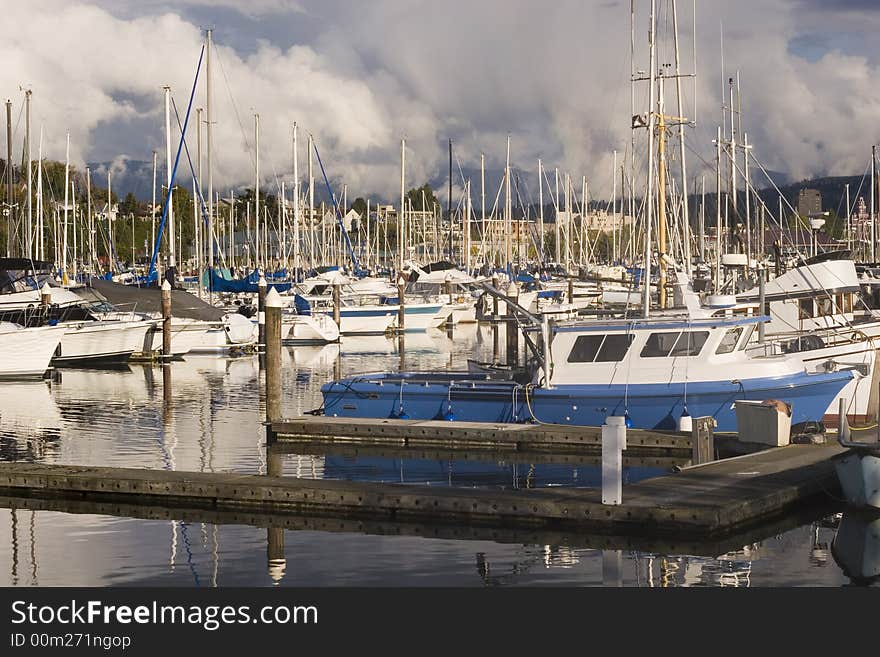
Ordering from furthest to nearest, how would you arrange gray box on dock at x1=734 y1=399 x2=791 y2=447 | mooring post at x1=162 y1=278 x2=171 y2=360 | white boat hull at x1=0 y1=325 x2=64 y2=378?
mooring post at x1=162 y1=278 x2=171 y2=360 → white boat hull at x1=0 y1=325 x2=64 y2=378 → gray box on dock at x1=734 y1=399 x2=791 y2=447

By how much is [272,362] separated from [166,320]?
23.5 metres

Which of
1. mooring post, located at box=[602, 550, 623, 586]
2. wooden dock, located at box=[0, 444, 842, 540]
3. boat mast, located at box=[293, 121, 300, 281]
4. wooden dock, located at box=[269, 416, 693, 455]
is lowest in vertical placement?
mooring post, located at box=[602, 550, 623, 586]

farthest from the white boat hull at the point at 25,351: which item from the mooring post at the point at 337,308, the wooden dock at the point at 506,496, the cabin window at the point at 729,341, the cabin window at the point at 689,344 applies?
the cabin window at the point at 729,341

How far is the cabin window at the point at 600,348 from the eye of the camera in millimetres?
27062

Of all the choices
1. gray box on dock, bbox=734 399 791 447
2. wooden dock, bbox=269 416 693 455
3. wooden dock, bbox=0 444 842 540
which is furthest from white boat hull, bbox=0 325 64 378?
gray box on dock, bbox=734 399 791 447

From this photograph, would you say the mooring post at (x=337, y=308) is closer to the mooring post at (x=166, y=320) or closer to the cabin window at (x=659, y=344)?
the mooring post at (x=166, y=320)

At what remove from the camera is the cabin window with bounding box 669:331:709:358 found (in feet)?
88.1

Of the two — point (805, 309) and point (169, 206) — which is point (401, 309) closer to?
point (169, 206)

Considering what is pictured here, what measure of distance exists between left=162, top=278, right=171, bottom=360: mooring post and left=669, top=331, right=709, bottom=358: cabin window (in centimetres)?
2721

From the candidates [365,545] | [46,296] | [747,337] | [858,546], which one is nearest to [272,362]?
[747,337]

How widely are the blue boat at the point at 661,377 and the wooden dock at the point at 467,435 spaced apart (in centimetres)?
99

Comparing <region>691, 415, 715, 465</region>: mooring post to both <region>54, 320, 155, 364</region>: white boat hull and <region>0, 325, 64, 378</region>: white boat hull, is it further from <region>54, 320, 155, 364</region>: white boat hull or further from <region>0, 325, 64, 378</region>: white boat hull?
<region>54, 320, 155, 364</region>: white boat hull

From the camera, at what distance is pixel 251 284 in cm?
7194

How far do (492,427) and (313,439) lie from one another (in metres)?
4.03
